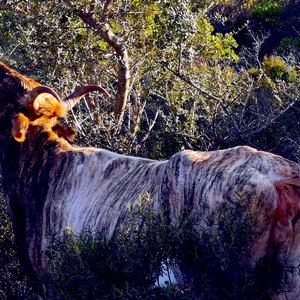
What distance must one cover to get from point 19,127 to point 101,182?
99 centimetres

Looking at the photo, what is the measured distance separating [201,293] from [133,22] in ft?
16.6

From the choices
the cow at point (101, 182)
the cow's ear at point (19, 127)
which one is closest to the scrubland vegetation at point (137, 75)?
the cow at point (101, 182)

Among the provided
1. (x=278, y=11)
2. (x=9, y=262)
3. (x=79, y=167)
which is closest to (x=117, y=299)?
(x=79, y=167)

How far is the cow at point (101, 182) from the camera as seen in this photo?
163 inches

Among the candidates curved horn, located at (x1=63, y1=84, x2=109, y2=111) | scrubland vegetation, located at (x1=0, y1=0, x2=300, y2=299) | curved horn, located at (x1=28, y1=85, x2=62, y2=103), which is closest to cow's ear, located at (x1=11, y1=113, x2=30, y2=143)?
curved horn, located at (x1=28, y1=85, x2=62, y2=103)

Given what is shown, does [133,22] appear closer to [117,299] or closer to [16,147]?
[16,147]

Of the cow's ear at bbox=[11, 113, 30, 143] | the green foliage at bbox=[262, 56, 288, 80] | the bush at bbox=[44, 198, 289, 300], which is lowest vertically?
the bush at bbox=[44, 198, 289, 300]

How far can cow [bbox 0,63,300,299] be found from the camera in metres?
4.13

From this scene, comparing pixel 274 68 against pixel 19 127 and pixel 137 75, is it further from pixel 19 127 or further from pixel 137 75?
pixel 19 127

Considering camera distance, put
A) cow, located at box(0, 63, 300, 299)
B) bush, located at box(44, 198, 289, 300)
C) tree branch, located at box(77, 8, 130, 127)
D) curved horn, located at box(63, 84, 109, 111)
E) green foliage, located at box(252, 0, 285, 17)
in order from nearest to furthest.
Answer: bush, located at box(44, 198, 289, 300), cow, located at box(0, 63, 300, 299), curved horn, located at box(63, 84, 109, 111), tree branch, located at box(77, 8, 130, 127), green foliage, located at box(252, 0, 285, 17)

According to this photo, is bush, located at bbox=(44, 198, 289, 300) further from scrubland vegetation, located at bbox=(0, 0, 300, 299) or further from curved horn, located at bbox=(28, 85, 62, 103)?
curved horn, located at bbox=(28, 85, 62, 103)

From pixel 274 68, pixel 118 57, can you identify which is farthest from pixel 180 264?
pixel 274 68

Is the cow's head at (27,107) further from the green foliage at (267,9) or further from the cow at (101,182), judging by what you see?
the green foliage at (267,9)

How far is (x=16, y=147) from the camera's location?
6.39 metres
